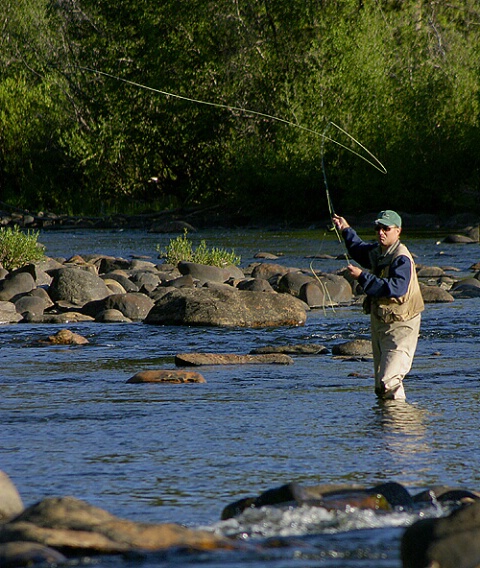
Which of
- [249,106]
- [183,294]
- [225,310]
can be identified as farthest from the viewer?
[249,106]

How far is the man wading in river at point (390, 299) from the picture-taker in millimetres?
6586

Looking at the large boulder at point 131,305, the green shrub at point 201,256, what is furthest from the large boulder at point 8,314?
the green shrub at point 201,256

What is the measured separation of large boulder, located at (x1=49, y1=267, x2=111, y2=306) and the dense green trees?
52.1 feet

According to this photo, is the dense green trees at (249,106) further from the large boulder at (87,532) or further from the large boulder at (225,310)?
the large boulder at (87,532)

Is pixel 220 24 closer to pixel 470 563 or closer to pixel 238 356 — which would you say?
pixel 238 356

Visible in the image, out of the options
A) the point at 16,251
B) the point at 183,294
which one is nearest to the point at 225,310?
the point at 183,294

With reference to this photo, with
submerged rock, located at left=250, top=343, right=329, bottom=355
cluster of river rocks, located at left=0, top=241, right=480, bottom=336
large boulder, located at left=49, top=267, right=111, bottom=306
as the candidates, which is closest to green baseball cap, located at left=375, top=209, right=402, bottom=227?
submerged rock, located at left=250, top=343, right=329, bottom=355

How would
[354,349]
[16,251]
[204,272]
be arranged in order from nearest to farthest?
[354,349], [204,272], [16,251]

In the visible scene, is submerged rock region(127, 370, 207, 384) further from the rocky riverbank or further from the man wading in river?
the rocky riverbank

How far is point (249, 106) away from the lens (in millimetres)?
32125

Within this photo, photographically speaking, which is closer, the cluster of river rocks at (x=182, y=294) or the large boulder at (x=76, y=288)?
the cluster of river rocks at (x=182, y=294)

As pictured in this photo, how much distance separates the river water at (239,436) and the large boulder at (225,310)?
0.98 metres

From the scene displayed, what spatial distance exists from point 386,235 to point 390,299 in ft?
1.29

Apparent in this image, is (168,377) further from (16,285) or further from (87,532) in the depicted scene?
(16,285)
